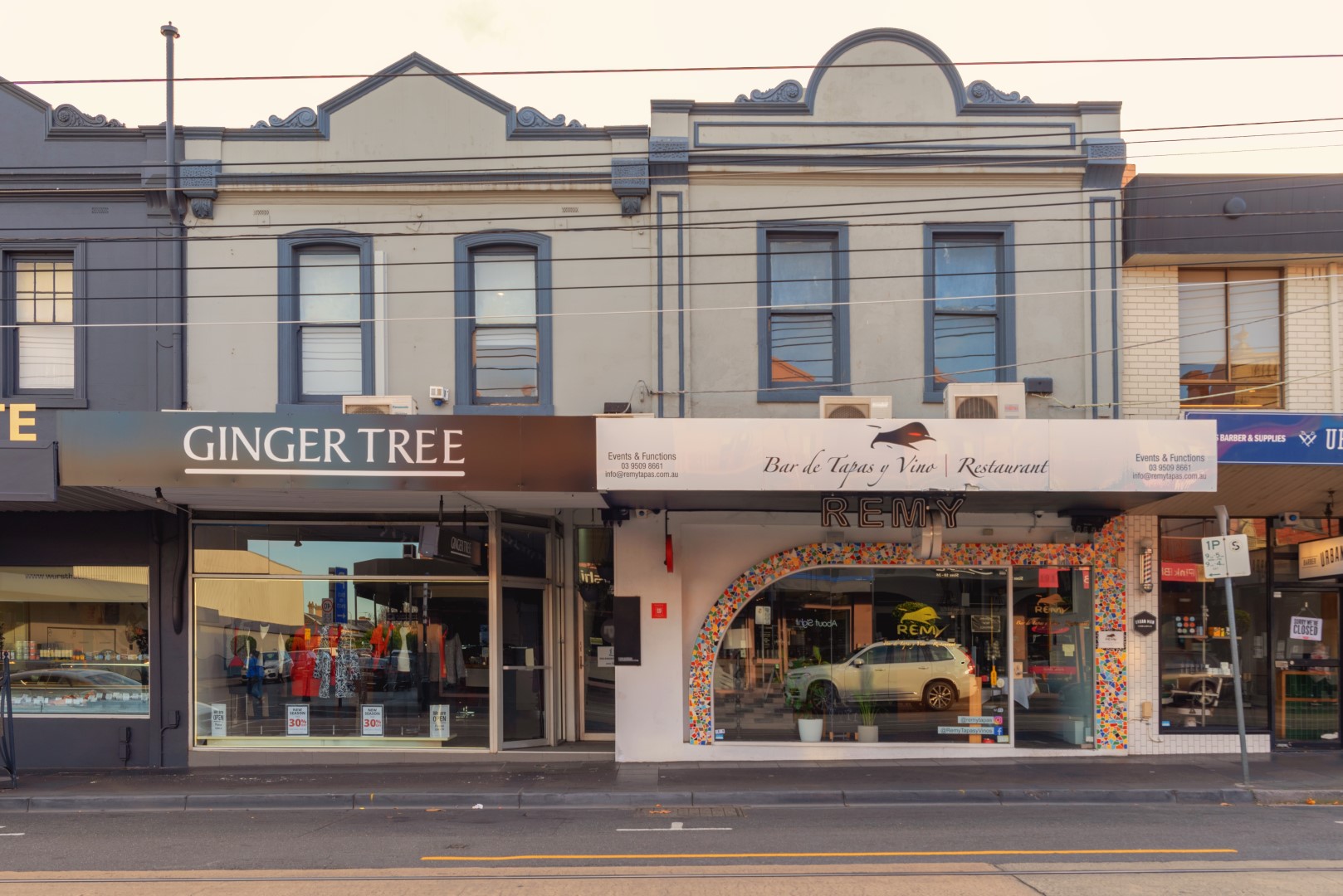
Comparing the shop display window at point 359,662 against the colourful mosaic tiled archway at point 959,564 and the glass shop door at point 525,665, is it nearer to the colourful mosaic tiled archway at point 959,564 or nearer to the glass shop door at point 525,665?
the glass shop door at point 525,665

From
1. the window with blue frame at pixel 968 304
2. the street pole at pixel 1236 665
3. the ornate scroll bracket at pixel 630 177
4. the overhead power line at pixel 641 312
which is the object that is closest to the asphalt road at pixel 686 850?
the street pole at pixel 1236 665

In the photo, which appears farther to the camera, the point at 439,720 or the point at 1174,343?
the point at 439,720

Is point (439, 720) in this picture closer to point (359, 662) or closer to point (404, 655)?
point (404, 655)

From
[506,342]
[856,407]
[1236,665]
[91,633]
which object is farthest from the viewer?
[91,633]

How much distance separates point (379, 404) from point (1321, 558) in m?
11.8

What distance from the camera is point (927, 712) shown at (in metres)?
13.6

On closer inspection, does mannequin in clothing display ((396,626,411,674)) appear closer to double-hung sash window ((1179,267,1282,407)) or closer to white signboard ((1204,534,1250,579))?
white signboard ((1204,534,1250,579))

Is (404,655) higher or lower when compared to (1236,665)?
lower

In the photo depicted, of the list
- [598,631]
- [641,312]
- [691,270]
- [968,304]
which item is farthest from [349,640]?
[968,304]

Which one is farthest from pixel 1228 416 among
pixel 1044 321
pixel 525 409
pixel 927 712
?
pixel 525 409

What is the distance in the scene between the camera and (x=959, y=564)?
13.6 metres

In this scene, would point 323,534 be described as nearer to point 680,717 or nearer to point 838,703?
point 680,717

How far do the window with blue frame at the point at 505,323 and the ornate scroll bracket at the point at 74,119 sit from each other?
4.73 metres

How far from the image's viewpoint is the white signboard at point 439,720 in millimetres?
13906
